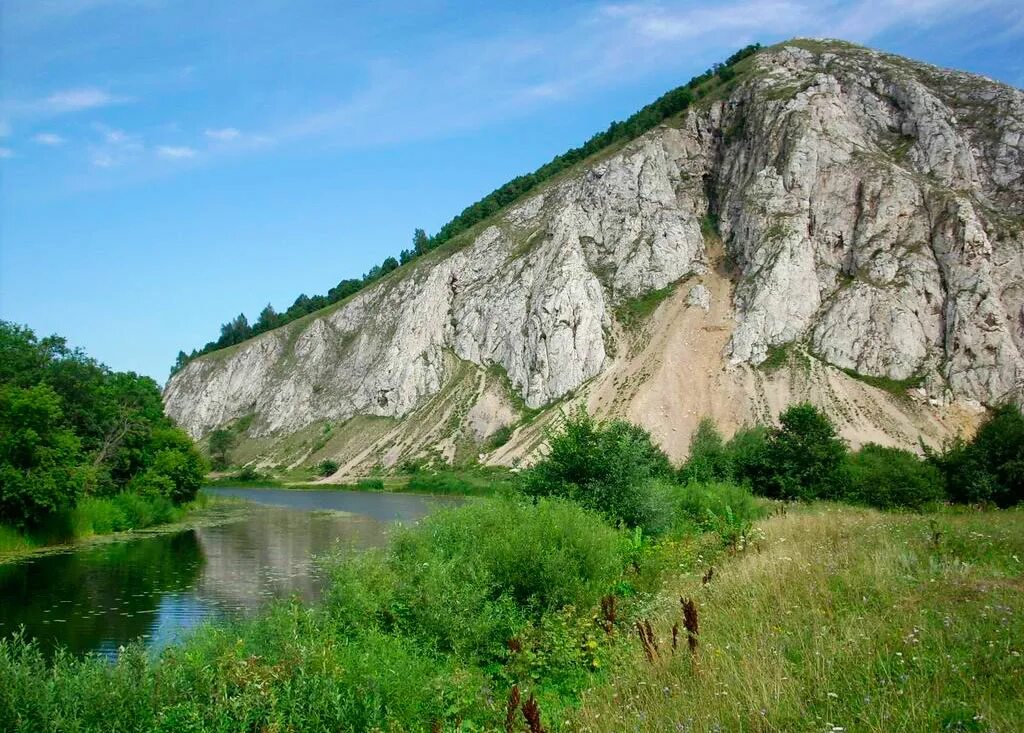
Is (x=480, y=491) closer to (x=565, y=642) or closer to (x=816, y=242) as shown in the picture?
(x=816, y=242)

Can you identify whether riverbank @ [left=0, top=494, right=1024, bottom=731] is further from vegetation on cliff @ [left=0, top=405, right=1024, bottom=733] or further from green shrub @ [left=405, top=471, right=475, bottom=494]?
green shrub @ [left=405, top=471, right=475, bottom=494]

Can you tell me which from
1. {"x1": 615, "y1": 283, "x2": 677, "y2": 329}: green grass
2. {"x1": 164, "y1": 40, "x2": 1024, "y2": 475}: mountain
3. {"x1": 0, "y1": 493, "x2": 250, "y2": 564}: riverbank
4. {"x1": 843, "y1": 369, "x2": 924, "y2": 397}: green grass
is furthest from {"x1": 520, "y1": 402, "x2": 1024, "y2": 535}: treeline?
{"x1": 615, "y1": 283, "x2": 677, "y2": 329}: green grass

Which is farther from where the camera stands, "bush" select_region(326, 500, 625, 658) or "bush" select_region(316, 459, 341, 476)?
"bush" select_region(316, 459, 341, 476)

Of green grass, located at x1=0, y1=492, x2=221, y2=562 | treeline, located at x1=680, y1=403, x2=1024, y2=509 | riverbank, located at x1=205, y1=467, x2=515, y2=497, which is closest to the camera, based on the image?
green grass, located at x1=0, y1=492, x2=221, y2=562

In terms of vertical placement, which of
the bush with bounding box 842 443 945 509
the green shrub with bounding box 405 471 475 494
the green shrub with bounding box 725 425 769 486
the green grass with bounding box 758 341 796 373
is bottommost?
the green shrub with bounding box 405 471 475 494

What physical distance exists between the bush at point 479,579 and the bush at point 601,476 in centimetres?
542

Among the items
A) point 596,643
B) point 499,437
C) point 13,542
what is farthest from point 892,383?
point 596,643

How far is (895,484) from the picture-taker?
115ft

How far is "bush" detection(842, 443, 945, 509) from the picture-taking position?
33969 mm

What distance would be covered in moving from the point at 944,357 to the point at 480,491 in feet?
158

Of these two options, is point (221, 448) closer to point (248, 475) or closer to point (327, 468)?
point (248, 475)

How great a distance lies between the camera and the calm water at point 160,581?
19.3 meters

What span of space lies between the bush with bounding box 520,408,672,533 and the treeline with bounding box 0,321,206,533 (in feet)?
71.3

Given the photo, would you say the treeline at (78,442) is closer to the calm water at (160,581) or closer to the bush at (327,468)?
the calm water at (160,581)
